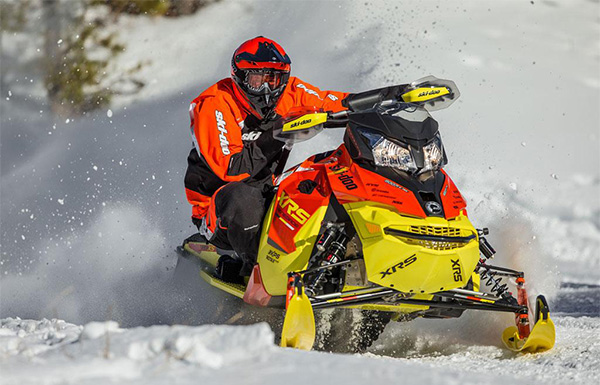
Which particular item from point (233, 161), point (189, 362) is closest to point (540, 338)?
point (233, 161)

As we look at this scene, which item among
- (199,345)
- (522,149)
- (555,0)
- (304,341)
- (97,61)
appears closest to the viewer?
(199,345)

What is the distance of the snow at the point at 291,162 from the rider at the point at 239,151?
22.9 inches

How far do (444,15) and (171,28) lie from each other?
4.53 m

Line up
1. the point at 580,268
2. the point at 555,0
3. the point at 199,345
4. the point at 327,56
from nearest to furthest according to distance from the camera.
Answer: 1. the point at 199,345
2. the point at 580,268
3. the point at 327,56
4. the point at 555,0

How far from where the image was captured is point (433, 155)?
482 cm

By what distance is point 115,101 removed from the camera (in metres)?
12.9

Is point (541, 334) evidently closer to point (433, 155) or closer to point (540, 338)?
point (540, 338)

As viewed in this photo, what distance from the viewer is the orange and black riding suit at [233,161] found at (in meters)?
5.25

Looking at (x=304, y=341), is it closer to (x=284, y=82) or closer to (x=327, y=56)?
(x=284, y=82)

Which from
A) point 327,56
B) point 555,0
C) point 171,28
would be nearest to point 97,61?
point 171,28

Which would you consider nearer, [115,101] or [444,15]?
[115,101]

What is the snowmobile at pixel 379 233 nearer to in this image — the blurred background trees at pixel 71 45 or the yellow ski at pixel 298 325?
the yellow ski at pixel 298 325

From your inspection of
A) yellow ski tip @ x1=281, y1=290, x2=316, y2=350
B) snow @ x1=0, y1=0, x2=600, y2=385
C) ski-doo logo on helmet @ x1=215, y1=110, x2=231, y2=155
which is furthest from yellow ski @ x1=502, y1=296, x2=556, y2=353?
ski-doo logo on helmet @ x1=215, y1=110, x2=231, y2=155

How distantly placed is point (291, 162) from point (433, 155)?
4.66 metres
